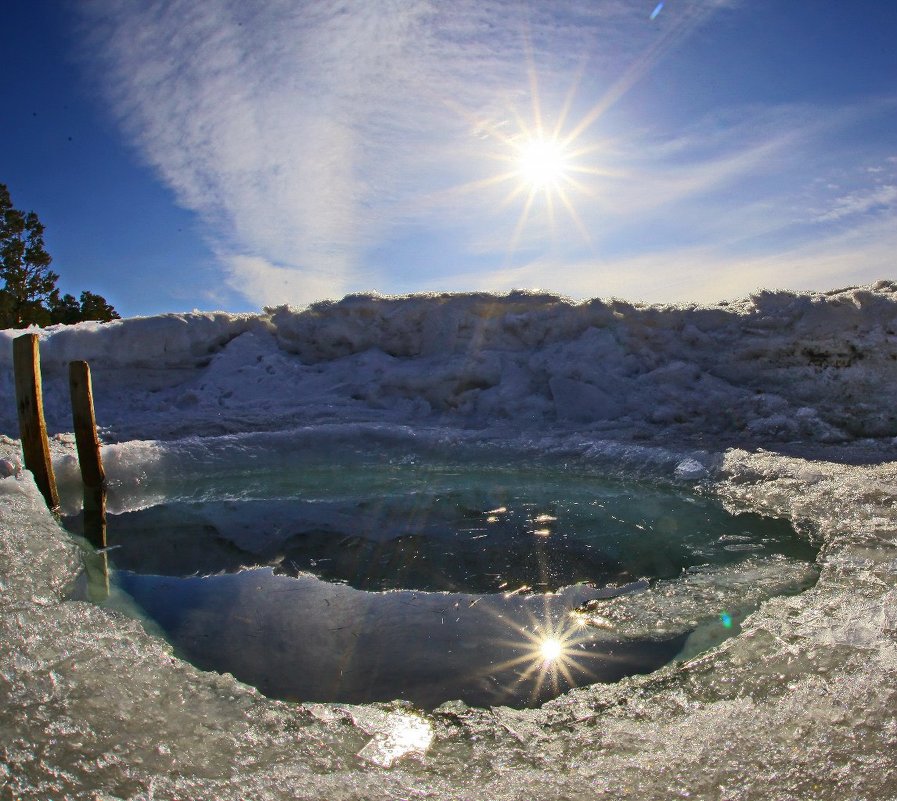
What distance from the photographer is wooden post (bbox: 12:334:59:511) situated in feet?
20.9

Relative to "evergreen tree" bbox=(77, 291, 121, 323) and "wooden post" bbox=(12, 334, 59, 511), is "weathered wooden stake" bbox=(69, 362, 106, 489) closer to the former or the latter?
"wooden post" bbox=(12, 334, 59, 511)

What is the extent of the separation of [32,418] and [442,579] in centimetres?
446

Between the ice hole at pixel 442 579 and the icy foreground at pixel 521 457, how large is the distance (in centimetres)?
27

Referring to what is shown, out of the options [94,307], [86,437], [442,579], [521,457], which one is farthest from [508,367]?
[94,307]

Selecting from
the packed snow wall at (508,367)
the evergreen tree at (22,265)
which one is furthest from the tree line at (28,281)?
the packed snow wall at (508,367)

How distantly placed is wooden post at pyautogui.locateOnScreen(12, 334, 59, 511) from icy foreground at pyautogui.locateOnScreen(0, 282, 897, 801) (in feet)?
2.12

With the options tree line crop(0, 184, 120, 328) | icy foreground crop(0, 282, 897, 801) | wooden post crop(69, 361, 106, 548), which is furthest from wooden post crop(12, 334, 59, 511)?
tree line crop(0, 184, 120, 328)

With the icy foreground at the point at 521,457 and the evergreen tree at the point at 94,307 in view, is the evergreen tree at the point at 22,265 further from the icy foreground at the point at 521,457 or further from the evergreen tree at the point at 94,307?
the icy foreground at the point at 521,457

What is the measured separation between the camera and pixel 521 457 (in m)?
7.99

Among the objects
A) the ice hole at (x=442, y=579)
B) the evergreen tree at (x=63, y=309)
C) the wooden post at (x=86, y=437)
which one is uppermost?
the evergreen tree at (x=63, y=309)

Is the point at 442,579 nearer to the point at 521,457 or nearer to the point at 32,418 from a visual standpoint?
the point at 521,457

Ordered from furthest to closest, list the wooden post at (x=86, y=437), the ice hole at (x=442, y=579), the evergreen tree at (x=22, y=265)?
the evergreen tree at (x=22, y=265) < the wooden post at (x=86, y=437) < the ice hole at (x=442, y=579)

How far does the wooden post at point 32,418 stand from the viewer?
6371 millimetres

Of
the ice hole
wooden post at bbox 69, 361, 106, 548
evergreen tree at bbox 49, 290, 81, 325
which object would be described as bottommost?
the ice hole
